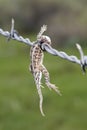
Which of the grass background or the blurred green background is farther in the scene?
the blurred green background

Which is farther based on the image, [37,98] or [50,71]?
[50,71]

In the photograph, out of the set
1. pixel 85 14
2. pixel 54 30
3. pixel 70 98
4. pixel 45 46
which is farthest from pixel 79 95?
pixel 45 46

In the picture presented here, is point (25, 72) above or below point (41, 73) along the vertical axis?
above

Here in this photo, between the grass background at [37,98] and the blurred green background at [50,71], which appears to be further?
the blurred green background at [50,71]

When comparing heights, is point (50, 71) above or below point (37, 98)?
above

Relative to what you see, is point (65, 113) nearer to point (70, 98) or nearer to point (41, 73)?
point (70, 98)

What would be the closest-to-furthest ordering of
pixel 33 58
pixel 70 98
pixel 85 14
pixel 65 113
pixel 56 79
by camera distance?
pixel 33 58 → pixel 65 113 → pixel 70 98 → pixel 56 79 → pixel 85 14
